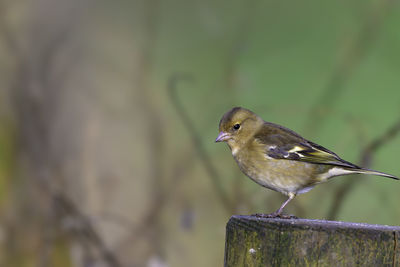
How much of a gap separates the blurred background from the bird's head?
37 centimetres

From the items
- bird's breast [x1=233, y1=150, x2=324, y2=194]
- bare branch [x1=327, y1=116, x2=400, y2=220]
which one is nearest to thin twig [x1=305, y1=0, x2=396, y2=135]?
bare branch [x1=327, y1=116, x2=400, y2=220]

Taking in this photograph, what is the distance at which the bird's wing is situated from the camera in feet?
12.1

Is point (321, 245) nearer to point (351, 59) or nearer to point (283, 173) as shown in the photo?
point (283, 173)

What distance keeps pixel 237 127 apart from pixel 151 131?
1.20m

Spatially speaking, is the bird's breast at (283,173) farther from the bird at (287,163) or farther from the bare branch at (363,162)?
the bare branch at (363,162)

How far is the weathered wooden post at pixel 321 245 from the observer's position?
6.88ft

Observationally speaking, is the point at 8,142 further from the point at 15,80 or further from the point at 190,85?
the point at 190,85

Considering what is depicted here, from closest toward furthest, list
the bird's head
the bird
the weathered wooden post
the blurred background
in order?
1. the weathered wooden post
2. the bird
3. the bird's head
4. the blurred background

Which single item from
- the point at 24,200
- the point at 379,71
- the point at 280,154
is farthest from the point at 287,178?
the point at 379,71

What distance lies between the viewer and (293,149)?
12.4 ft

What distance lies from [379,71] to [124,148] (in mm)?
2634

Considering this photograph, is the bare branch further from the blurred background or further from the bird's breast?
the bird's breast

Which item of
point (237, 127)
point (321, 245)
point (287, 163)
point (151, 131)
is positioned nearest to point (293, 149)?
point (287, 163)

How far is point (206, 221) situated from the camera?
497 cm
